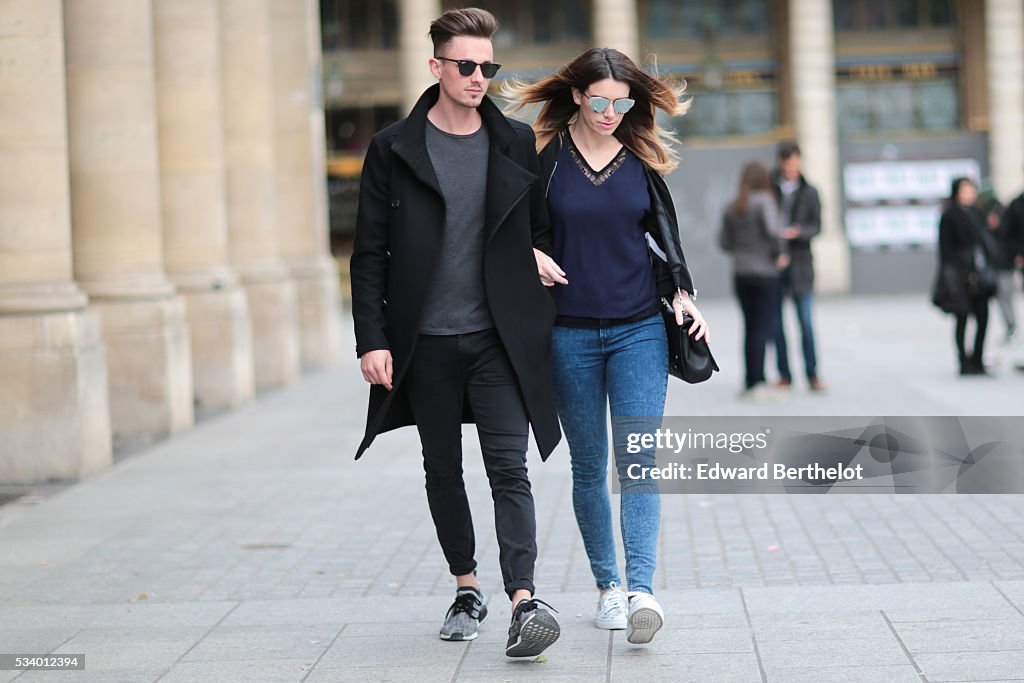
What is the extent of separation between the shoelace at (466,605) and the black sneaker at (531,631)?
490 millimetres

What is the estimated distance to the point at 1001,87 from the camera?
4375 cm

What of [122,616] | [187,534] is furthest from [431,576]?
[187,534]

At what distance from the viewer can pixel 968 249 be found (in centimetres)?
1631

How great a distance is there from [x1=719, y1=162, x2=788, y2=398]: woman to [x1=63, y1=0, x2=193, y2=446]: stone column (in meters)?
4.64

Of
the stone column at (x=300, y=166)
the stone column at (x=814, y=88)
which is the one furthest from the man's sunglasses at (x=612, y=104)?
the stone column at (x=814, y=88)

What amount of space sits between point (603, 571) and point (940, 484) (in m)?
3.47

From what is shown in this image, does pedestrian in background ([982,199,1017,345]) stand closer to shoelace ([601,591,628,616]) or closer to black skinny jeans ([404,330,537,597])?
shoelace ([601,591,628,616])

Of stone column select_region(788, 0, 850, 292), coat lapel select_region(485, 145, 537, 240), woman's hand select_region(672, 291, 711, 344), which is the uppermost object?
stone column select_region(788, 0, 850, 292)

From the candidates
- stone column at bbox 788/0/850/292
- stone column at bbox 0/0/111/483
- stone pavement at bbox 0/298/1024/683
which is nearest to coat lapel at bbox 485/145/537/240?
stone pavement at bbox 0/298/1024/683

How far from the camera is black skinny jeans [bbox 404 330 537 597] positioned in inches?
230

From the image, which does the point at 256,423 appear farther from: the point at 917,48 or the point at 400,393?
the point at 917,48

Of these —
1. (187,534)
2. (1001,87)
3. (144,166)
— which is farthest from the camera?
(1001,87)

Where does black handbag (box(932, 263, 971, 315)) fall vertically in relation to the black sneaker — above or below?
above

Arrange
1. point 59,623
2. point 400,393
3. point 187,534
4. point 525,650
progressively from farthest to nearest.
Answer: point 187,534
point 59,623
point 400,393
point 525,650
